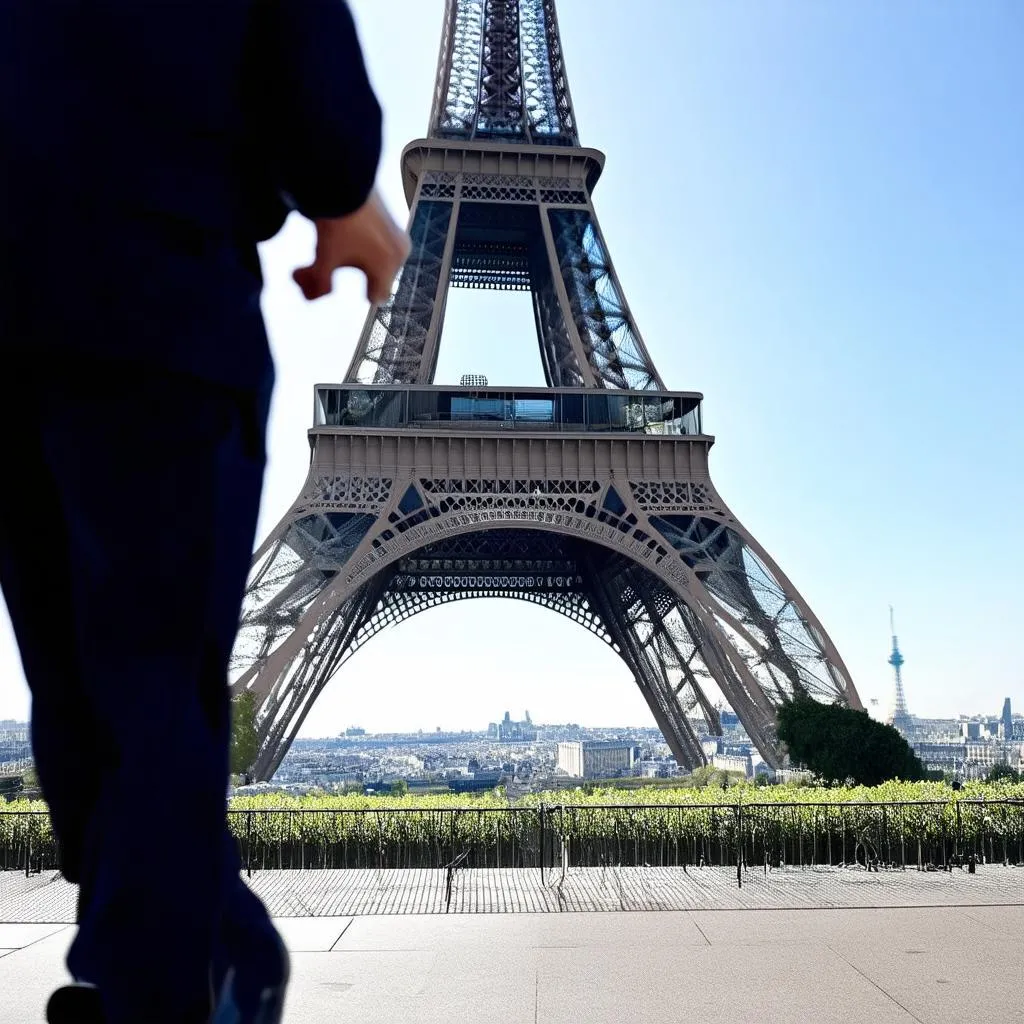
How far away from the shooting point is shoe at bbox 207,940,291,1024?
207 centimetres

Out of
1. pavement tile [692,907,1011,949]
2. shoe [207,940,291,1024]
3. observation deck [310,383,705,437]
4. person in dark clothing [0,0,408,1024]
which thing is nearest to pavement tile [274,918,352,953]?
pavement tile [692,907,1011,949]

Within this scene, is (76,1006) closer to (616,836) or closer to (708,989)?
(708,989)

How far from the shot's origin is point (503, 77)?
44031 millimetres

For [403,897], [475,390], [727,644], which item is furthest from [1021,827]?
[475,390]

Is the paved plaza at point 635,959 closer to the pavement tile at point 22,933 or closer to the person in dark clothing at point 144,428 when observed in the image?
the pavement tile at point 22,933

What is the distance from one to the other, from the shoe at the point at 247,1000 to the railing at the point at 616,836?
1218cm

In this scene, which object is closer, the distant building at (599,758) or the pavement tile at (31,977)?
the pavement tile at (31,977)

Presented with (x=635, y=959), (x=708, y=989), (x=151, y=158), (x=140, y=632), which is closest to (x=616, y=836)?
(x=635, y=959)

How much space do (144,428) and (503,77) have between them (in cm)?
4518

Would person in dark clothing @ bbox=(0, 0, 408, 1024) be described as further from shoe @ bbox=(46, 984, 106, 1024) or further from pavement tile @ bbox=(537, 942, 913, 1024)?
pavement tile @ bbox=(537, 942, 913, 1024)

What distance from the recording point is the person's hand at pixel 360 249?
2.64m

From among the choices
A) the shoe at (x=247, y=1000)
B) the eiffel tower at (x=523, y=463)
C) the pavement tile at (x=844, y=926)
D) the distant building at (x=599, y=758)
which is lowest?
the distant building at (x=599, y=758)

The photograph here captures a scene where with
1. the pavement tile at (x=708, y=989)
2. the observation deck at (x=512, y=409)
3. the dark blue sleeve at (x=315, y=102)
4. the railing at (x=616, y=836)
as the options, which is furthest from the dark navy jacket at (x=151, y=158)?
the observation deck at (x=512, y=409)

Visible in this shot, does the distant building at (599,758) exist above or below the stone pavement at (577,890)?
below
